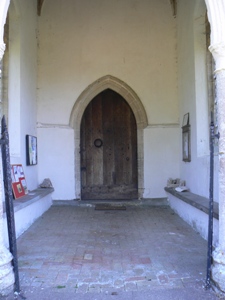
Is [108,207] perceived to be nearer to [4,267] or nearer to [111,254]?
[111,254]

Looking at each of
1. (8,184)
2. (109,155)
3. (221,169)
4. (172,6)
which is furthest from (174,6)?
(8,184)

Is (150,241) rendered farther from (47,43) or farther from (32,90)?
(47,43)

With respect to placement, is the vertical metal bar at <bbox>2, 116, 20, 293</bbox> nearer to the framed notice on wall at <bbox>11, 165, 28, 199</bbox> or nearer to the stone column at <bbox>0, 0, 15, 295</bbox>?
the stone column at <bbox>0, 0, 15, 295</bbox>

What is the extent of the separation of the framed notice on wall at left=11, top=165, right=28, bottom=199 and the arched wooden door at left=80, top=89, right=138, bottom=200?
6.40ft

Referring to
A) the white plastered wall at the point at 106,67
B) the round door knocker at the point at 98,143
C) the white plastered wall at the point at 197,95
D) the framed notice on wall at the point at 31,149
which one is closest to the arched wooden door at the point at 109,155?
the round door knocker at the point at 98,143

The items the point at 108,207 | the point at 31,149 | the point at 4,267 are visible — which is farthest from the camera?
the point at 108,207

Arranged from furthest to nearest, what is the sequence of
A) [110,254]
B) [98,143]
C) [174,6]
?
[98,143] → [174,6] → [110,254]

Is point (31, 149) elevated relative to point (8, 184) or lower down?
elevated

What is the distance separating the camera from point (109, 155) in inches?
256

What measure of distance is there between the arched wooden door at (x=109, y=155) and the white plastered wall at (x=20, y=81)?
1.35 meters

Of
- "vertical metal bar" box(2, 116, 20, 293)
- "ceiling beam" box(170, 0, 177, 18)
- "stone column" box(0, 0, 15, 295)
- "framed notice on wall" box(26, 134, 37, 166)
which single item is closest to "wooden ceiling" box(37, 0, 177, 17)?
"ceiling beam" box(170, 0, 177, 18)

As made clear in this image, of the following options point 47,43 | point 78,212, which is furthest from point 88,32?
point 78,212

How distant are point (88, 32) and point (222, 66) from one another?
445 centimetres

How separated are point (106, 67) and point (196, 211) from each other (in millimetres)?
3649
